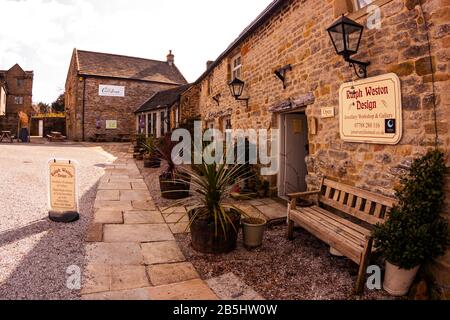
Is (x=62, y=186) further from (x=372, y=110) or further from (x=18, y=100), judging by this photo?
(x=18, y=100)

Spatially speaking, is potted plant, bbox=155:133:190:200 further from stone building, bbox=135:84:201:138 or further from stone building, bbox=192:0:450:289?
stone building, bbox=135:84:201:138

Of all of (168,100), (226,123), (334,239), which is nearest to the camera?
(334,239)

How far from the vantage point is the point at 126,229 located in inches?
178

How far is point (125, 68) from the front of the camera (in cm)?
2612

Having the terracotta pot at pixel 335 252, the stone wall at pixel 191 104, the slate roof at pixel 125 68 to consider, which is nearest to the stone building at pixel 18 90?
the slate roof at pixel 125 68

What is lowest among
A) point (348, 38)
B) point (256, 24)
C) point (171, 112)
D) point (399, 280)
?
point (399, 280)

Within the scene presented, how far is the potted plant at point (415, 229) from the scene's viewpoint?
2666 millimetres

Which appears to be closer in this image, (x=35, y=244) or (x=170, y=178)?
(x=35, y=244)

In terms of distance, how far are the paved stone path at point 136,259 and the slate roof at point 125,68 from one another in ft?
70.8

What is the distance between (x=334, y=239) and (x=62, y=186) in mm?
4209

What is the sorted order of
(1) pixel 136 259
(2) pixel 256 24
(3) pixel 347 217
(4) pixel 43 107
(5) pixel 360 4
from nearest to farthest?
(1) pixel 136 259 < (5) pixel 360 4 < (3) pixel 347 217 < (2) pixel 256 24 < (4) pixel 43 107

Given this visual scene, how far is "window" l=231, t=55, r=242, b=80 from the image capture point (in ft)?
29.2

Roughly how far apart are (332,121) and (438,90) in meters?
1.75

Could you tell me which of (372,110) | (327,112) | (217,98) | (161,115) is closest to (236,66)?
(217,98)
